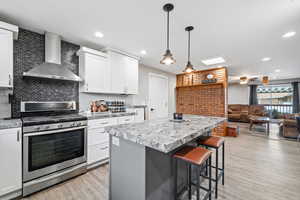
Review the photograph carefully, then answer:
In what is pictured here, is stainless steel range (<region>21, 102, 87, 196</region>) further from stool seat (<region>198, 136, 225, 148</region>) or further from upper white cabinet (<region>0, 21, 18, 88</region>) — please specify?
stool seat (<region>198, 136, 225, 148</region>)

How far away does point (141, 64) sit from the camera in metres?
4.37

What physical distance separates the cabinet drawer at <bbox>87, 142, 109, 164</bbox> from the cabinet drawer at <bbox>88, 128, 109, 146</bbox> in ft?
0.24

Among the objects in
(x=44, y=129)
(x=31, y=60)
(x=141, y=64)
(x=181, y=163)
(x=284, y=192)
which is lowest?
(x=284, y=192)

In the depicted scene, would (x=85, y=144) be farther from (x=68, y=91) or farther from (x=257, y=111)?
(x=257, y=111)

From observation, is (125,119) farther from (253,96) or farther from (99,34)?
(253,96)

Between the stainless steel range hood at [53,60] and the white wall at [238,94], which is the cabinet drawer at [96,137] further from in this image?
the white wall at [238,94]

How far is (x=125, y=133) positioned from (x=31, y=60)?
247 cm

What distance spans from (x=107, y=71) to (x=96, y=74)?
271 millimetres

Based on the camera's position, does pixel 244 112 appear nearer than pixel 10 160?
No

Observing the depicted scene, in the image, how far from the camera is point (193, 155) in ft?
4.33

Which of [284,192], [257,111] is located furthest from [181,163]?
[257,111]

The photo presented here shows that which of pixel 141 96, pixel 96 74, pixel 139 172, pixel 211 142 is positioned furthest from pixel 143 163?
pixel 141 96

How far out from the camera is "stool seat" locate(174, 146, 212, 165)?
48.7 inches

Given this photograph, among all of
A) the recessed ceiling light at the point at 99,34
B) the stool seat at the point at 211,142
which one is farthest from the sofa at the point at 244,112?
the recessed ceiling light at the point at 99,34
